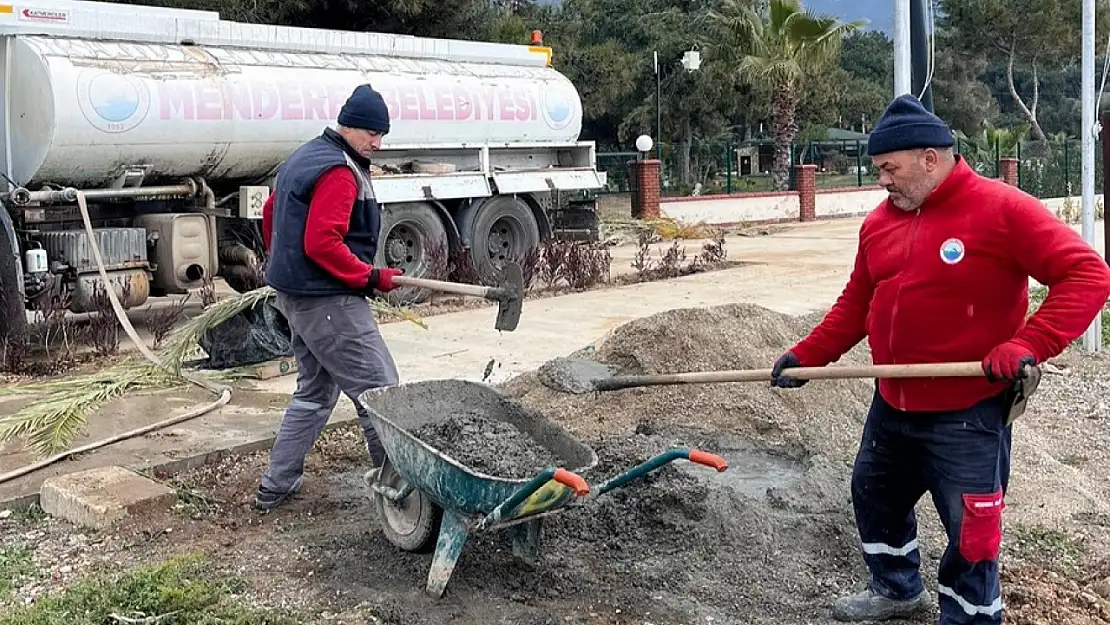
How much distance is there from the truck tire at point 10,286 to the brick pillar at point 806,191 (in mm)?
19799

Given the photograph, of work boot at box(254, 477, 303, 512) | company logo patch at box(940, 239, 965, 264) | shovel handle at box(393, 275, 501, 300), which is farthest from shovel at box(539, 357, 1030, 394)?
work boot at box(254, 477, 303, 512)

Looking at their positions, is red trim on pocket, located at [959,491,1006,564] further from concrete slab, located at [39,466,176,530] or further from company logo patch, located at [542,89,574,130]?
company logo patch, located at [542,89,574,130]

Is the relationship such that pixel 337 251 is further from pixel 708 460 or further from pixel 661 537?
pixel 708 460

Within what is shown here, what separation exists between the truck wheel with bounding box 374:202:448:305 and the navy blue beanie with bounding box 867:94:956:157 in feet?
28.1

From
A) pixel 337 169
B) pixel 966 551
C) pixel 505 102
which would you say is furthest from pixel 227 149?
pixel 966 551

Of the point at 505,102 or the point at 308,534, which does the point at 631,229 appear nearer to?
the point at 505,102

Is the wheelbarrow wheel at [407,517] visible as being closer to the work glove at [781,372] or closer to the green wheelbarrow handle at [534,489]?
the green wheelbarrow handle at [534,489]

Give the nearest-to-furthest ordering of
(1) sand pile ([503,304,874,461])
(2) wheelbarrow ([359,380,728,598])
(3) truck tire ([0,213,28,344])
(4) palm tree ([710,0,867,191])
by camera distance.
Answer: (2) wheelbarrow ([359,380,728,598]) → (1) sand pile ([503,304,874,461]) → (3) truck tire ([0,213,28,344]) → (4) palm tree ([710,0,867,191])

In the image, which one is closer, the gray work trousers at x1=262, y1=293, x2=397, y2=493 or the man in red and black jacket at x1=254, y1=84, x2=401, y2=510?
the man in red and black jacket at x1=254, y1=84, x2=401, y2=510

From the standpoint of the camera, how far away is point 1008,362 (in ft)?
10.6

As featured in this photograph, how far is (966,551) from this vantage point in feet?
11.3

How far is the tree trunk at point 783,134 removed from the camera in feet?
90.5

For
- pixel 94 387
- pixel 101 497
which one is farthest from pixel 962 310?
pixel 94 387

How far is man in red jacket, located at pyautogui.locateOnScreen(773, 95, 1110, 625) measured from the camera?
10.8 feet
